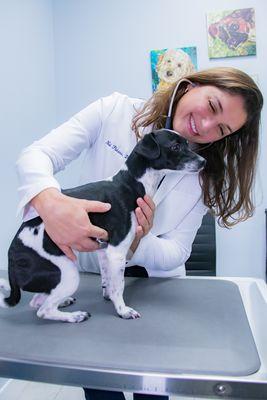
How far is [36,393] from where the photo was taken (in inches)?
66.5

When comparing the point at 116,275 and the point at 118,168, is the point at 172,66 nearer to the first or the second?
the point at 118,168

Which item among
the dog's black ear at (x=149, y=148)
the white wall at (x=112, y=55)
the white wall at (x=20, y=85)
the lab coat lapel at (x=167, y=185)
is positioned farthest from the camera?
the white wall at (x=112, y=55)

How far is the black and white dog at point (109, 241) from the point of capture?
0.77 m

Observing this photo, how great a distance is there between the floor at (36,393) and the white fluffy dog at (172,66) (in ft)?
5.68

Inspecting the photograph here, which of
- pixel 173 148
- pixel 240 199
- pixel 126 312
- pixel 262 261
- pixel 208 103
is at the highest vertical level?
pixel 208 103

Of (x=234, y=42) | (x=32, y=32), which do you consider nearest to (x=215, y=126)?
(x=234, y=42)

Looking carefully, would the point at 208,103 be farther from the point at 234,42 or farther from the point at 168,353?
the point at 234,42

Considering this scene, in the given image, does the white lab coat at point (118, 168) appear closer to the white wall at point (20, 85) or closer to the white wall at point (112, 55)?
the white wall at point (20, 85)

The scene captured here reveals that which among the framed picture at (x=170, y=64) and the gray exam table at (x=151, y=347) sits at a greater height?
the framed picture at (x=170, y=64)

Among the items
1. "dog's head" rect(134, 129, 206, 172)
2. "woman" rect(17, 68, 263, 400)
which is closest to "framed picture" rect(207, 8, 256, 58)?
"woman" rect(17, 68, 263, 400)

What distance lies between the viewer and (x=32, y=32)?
1957mm

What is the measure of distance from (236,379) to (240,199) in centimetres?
65

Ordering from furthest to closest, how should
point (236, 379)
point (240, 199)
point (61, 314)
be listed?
point (240, 199) < point (61, 314) < point (236, 379)

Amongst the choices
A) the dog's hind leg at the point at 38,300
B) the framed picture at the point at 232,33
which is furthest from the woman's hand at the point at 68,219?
the framed picture at the point at 232,33
